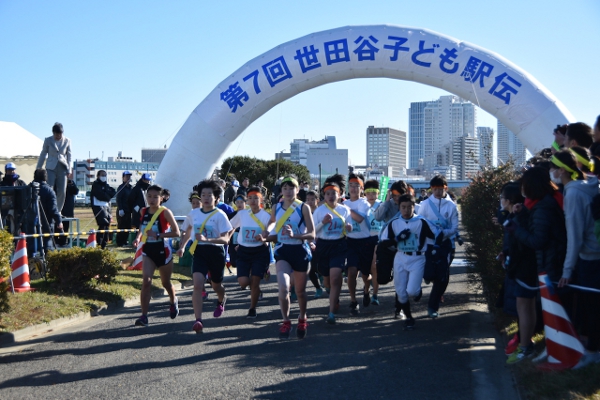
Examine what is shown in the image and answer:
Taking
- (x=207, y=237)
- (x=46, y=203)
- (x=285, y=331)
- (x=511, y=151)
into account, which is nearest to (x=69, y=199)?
(x=46, y=203)

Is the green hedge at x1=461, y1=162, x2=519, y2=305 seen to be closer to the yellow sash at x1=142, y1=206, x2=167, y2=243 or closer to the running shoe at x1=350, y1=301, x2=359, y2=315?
the running shoe at x1=350, y1=301, x2=359, y2=315

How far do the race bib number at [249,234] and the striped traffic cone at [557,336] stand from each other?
3.98m

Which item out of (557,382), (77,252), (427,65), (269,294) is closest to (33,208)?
(77,252)

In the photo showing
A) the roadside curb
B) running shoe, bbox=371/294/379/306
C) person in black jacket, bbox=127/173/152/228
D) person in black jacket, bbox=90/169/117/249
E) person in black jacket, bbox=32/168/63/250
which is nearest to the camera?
the roadside curb

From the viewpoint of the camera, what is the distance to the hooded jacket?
5.34m

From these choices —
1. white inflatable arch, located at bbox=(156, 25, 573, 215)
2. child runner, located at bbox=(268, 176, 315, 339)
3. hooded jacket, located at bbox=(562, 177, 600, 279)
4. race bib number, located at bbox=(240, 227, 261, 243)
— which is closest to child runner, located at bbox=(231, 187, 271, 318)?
race bib number, located at bbox=(240, 227, 261, 243)

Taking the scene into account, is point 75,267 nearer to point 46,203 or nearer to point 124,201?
point 46,203

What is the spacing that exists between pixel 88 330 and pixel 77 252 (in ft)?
6.96

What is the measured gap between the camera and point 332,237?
8.76 meters

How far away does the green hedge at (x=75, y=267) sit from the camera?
991cm

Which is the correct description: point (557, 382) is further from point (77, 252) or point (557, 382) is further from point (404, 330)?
point (77, 252)

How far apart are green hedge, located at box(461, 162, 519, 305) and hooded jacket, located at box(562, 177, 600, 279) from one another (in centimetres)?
225

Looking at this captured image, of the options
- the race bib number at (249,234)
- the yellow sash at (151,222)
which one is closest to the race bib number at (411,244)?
the race bib number at (249,234)

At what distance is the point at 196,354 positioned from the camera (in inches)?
268
